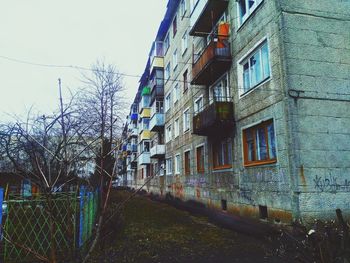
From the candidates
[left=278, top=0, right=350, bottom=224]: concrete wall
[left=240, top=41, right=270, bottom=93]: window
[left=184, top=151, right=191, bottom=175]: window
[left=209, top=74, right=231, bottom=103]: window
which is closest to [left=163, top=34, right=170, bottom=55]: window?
[left=184, top=151, right=191, bottom=175]: window

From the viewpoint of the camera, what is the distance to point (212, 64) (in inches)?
492

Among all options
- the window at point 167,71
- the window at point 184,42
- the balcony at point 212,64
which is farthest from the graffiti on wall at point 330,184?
the window at point 167,71

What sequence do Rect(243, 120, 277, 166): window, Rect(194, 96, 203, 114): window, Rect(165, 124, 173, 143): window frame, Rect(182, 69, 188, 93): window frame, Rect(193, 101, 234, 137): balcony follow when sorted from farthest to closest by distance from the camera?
Rect(165, 124, 173, 143): window frame → Rect(182, 69, 188, 93): window frame → Rect(194, 96, 203, 114): window → Rect(193, 101, 234, 137): balcony → Rect(243, 120, 277, 166): window

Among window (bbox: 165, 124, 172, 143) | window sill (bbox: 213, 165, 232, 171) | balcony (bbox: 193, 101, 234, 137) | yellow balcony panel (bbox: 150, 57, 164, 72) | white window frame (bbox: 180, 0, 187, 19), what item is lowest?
window sill (bbox: 213, 165, 232, 171)

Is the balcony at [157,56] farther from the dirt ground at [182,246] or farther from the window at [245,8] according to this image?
the dirt ground at [182,246]

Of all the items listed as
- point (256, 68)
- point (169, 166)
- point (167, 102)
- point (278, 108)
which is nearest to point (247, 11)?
point (256, 68)

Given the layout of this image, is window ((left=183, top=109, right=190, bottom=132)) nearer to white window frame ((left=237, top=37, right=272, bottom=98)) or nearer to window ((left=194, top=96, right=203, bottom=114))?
window ((left=194, top=96, right=203, bottom=114))

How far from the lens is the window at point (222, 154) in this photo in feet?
→ 40.1

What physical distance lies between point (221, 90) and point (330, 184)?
6.82 m

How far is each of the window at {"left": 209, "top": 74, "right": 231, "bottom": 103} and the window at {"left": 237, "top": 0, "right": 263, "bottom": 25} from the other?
8.25 feet

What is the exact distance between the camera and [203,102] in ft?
50.8

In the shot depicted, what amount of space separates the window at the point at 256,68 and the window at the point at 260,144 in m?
1.54

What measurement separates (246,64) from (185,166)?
30.4 feet

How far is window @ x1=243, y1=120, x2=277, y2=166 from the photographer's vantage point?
356 inches
